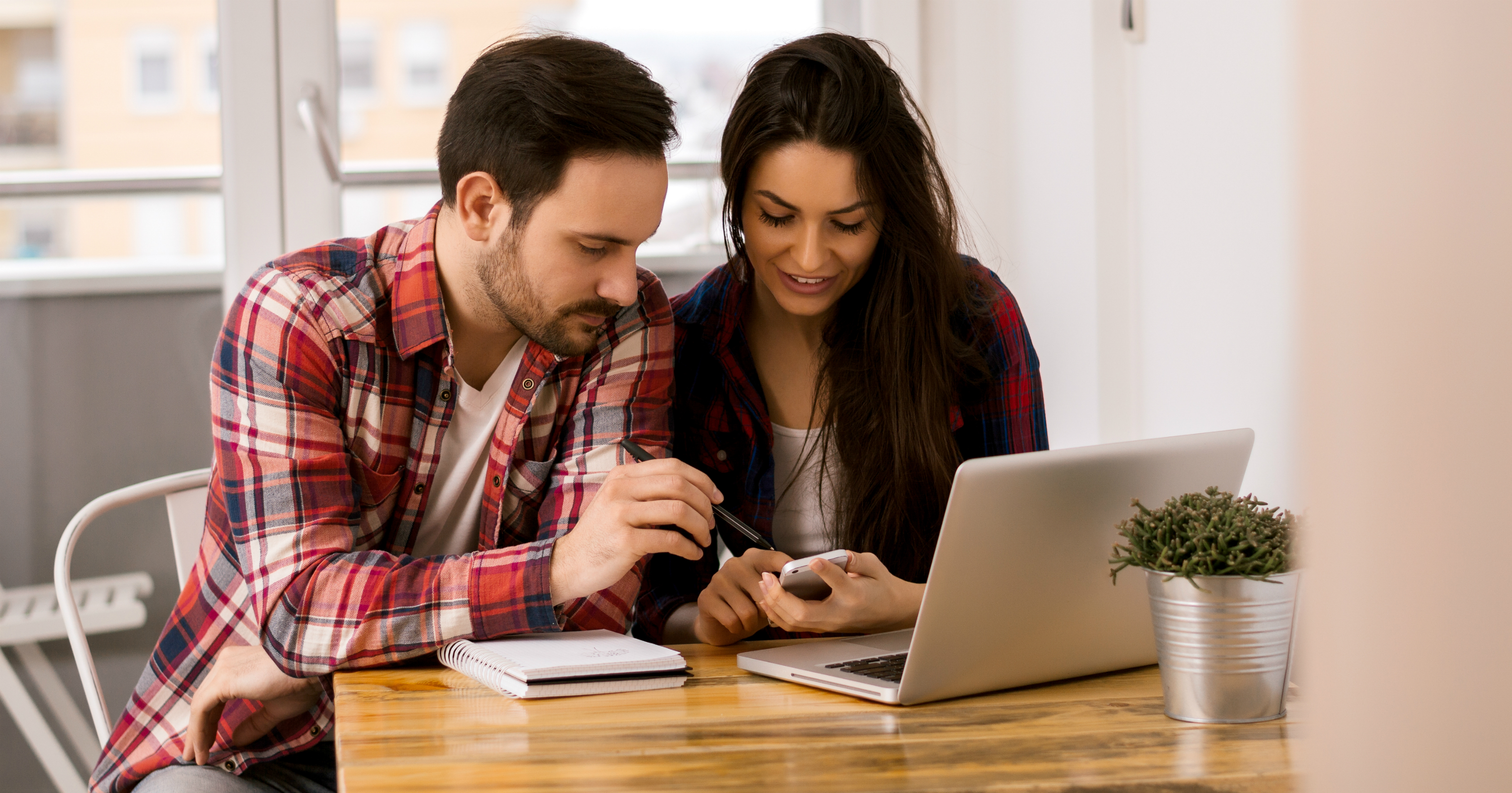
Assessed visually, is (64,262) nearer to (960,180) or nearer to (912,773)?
(960,180)

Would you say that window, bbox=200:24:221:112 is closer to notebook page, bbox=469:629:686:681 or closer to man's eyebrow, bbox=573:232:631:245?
man's eyebrow, bbox=573:232:631:245

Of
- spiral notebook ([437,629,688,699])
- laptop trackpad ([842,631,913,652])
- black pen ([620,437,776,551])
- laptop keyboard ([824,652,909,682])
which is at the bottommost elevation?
laptop trackpad ([842,631,913,652])

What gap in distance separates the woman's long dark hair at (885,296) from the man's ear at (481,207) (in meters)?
0.31

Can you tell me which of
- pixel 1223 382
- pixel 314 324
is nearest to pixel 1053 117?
pixel 1223 382

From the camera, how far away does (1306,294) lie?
0.82 feet

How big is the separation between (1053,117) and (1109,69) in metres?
0.15

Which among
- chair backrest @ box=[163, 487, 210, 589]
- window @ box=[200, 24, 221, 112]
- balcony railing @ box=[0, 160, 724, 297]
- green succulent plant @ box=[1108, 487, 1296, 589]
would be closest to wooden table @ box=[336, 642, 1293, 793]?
green succulent plant @ box=[1108, 487, 1296, 589]

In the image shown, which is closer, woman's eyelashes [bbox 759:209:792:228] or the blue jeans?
the blue jeans

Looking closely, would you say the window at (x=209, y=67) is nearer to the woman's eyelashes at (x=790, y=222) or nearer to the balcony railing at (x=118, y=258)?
the balcony railing at (x=118, y=258)

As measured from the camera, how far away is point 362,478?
1.19 metres

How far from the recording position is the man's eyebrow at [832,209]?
4.48ft

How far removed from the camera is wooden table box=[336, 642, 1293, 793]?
0.71 meters

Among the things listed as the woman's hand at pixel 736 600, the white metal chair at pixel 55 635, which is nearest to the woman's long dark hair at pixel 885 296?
the woman's hand at pixel 736 600

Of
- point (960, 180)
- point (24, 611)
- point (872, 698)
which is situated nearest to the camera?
point (872, 698)
